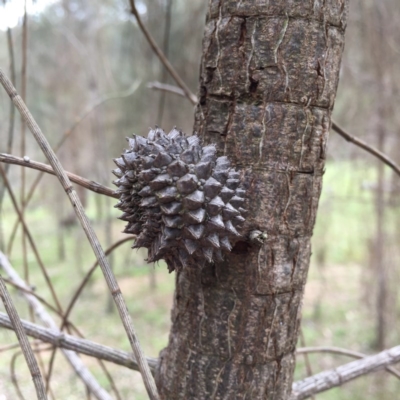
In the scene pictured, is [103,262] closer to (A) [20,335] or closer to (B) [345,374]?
(A) [20,335]

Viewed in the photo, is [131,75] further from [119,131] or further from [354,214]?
[354,214]

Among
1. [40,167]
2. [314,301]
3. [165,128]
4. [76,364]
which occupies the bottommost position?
[76,364]

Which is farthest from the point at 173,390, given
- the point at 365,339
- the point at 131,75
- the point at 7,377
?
the point at 131,75

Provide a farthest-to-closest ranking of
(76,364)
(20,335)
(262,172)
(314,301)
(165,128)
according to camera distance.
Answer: (314,301), (165,128), (76,364), (262,172), (20,335)

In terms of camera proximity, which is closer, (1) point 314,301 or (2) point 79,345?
(2) point 79,345

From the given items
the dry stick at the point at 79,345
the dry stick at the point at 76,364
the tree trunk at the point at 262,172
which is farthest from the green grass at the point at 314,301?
the tree trunk at the point at 262,172

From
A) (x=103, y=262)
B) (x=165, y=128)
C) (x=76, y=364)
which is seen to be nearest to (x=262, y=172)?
(x=103, y=262)

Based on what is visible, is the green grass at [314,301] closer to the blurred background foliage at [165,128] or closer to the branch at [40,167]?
the blurred background foliage at [165,128]

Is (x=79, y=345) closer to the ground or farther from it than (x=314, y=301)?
closer to the ground
